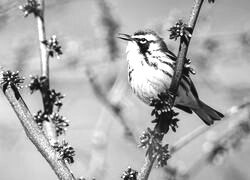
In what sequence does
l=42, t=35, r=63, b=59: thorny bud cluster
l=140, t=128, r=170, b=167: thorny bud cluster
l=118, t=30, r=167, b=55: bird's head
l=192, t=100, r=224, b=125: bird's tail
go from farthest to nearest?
1. l=192, t=100, r=224, b=125: bird's tail
2. l=118, t=30, r=167, b=55: bird's head
3. l=42, t=35, r=63, b=59: thorny bud cluster
4. l=140, t=128, r=170, b=167: thorny bud cluster

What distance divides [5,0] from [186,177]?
1.84 meters

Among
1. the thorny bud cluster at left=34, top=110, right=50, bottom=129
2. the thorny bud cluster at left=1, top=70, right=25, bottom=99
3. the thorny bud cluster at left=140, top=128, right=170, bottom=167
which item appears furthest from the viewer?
the thorny bud cluster at left=34, top=110, right=50, bottom=129

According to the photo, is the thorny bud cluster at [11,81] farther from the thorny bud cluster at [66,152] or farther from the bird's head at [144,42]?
the bird's head at [144,42]

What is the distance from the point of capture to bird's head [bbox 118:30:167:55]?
5.15 m

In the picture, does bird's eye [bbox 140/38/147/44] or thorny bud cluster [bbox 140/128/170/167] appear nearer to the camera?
thorny bud cluster [bbox 140/128/170/167]

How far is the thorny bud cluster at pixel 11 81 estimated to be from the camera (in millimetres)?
2432

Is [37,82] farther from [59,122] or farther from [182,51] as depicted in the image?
[182,51]

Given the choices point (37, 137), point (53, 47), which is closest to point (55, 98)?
point (53, 47)

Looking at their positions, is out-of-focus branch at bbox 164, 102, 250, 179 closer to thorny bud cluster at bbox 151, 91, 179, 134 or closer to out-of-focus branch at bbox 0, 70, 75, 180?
thorny bud cluster at bbox 151, 91, 179, 134

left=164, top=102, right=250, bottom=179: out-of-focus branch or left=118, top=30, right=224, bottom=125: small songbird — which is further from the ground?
left=118, top=30, right=224, bottom=125: small songbird

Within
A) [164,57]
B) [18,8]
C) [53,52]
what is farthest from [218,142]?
[18,8]

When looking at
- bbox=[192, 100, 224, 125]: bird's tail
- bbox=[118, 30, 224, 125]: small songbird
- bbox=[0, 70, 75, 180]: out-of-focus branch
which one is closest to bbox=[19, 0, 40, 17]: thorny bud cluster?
bbox=[0, 70, 75, 180]: out-of-focus branch

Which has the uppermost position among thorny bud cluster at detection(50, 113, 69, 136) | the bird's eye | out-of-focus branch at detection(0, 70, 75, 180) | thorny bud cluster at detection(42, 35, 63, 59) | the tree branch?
the bird's eye

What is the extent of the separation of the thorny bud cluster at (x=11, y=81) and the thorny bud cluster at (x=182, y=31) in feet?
2.98
